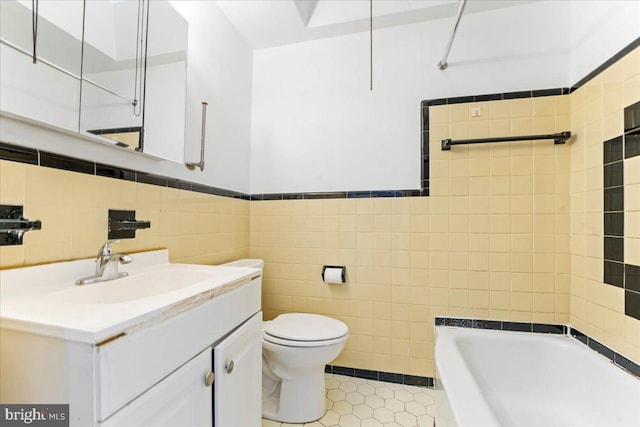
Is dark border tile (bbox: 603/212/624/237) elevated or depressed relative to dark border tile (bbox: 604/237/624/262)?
elevated

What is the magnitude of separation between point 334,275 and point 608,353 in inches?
54.2

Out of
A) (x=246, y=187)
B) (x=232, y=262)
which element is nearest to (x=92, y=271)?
(x=232, y=262)

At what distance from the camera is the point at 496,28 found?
5.94 feet

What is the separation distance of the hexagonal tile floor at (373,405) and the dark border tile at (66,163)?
1.44 m

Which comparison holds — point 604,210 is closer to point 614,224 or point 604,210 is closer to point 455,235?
point 614,224

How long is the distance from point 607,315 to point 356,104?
1.77 meters

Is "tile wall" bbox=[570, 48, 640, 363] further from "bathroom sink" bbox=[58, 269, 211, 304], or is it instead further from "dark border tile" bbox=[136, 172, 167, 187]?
"dark border tile" bbox=[136, 172, 167, 187]

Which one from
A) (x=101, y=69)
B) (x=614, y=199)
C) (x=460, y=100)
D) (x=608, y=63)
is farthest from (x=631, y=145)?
(x=101, y=69)

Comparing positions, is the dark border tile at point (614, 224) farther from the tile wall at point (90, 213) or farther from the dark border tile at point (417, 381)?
the tile wall at point (90, 213)

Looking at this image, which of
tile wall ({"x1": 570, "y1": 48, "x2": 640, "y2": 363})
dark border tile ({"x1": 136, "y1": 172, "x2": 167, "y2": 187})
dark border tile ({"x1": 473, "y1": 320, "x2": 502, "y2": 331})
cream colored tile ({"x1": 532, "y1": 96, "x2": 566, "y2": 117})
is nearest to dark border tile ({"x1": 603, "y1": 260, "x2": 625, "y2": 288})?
tile wall ({"x1": 570, "y1": 48, "x2": 640, "y2": 363})

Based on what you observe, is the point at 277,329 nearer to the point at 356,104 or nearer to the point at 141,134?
the point at 141,134

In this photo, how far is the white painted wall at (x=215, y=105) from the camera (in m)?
1.43

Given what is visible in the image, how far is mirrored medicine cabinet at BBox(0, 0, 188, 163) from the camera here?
2.79ft

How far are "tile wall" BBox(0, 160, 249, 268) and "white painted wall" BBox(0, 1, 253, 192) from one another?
0.36 ft
